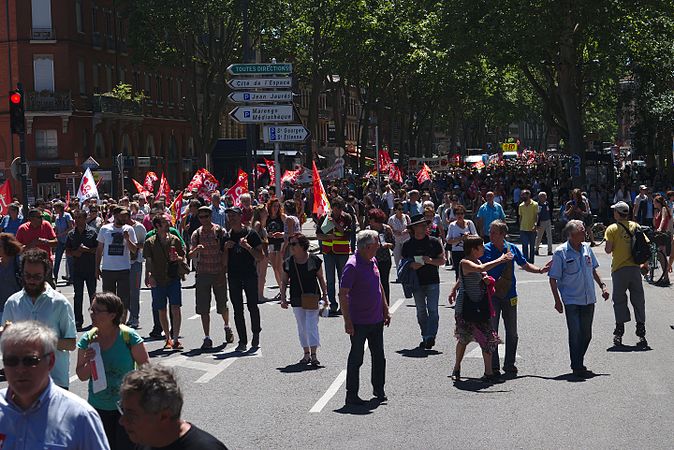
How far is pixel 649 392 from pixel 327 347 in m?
4.37

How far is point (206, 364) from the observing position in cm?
1309

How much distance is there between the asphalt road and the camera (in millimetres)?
9383

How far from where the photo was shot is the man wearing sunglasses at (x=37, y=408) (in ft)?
15.6

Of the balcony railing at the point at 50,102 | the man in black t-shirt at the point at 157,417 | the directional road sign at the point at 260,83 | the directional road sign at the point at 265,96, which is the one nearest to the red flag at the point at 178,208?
the directional road sign at the point at 265,96

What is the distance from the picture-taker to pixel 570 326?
39.7ft

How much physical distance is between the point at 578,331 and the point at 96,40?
50812 millimetres

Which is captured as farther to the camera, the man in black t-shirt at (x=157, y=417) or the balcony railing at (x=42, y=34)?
the balcony railing at (x=42, y=34)

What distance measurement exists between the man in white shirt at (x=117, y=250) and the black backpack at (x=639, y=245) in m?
5.96

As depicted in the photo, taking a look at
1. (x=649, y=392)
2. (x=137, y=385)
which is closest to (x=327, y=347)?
(x=649, y=392)

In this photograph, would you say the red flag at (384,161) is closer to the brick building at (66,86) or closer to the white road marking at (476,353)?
the brick building at (66,86)

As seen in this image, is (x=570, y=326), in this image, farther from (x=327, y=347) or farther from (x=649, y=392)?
(x=327, y=347)

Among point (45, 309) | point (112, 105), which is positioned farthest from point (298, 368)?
point (112, 105)

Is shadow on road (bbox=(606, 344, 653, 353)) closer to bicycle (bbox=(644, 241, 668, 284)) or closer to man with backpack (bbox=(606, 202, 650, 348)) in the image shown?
man with backpack (bbox=(606, 202, 650, 348))

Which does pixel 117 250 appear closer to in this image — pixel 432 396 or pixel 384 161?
pixel 432 396
